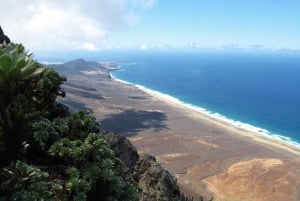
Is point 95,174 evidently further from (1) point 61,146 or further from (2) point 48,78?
(2) point 48,78

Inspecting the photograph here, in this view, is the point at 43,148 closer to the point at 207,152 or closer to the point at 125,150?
the point at 125,150

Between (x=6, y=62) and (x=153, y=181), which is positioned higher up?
(x=6, y=62)

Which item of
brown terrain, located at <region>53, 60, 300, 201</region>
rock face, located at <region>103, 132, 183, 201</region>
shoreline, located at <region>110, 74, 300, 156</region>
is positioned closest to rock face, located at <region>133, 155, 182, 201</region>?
rock face, located at <region>103, 132, 183, 201</region>

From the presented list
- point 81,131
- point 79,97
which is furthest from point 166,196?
point 79,97

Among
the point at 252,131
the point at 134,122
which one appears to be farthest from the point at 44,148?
the point at 252,131

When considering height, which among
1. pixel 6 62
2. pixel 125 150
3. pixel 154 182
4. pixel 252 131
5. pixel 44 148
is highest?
pixel 6 62

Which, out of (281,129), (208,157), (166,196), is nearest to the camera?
(166,196)

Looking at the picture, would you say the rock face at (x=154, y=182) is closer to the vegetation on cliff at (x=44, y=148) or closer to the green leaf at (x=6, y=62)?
the vegetation on cliff at (x=44, y=148)
